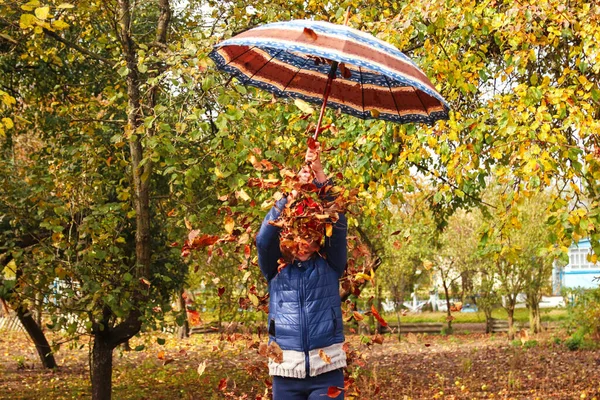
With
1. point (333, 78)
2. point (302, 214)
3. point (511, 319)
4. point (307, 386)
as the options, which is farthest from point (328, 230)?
point (511, 319)

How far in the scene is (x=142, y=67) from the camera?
5355 millimetres

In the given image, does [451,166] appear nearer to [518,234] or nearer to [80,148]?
[80,148]

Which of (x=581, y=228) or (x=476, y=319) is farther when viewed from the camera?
(x=476, y=319)

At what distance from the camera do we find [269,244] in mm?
3283

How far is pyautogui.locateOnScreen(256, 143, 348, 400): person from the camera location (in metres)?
3.13

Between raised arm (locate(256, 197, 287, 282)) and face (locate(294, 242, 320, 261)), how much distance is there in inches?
5.0

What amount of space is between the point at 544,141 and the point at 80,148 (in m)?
4.24

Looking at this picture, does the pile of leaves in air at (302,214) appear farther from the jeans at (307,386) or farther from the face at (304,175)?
the jeans at (307,386)

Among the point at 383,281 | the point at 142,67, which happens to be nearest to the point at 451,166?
the point at 142,67

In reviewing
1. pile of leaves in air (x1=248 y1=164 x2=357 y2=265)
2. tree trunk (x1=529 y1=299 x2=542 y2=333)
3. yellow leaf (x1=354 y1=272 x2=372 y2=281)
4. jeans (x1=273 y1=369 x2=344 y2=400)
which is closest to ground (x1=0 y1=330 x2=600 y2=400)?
yellow leaf (x1=354 y1=272 x2=372 y2=281)

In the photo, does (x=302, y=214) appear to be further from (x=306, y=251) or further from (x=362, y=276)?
(x=362, y=276)

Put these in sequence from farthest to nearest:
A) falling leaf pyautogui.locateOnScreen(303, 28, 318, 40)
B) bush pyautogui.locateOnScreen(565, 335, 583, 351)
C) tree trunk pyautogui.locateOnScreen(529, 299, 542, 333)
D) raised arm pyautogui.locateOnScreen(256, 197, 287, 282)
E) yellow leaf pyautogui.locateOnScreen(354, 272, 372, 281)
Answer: tree trunk pyautogui.locateOnScreen(529, 299, 542, 333) → bush pyautogui.locateOnScreen(565, 335, 583, 351) → yellow leaf pyautogui.locateOnScreen(354, 272, 372, 281) → raised arm pyautogui.locateOnScreen(256, 197, 287, 282) → falling leaf pyautogui.locateOnScreen(303, 28, 318, 40)

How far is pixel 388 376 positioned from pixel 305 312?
26.5ft

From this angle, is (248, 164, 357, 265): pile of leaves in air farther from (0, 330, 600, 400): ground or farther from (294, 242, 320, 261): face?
(0, 330, 600, 400): ground
